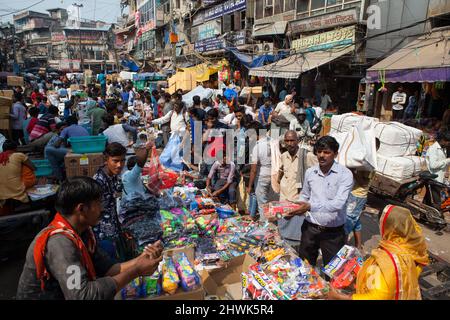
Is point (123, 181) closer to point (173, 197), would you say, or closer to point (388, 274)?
point (173, 197)

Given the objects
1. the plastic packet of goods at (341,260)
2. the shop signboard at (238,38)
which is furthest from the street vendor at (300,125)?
the shop signboard at (238,38)

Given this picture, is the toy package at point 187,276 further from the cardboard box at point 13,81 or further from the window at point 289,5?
the cardboard box at point 13,81

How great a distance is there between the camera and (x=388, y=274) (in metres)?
1.74

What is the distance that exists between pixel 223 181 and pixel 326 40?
10.2m

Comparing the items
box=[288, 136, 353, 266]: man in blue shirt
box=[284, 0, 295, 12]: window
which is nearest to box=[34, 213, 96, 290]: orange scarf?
box=[288, 136, 353, 266]: man in blue shirt

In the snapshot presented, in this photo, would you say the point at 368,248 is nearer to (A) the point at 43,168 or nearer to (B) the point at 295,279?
(B) the point at 295,279

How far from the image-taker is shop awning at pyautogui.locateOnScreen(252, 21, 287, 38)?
14.8m

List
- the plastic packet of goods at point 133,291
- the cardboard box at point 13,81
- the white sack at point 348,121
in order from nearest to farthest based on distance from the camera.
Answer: the plastic packet of goods at point 133,291, the white sack at point 348,121, the cardboard box at point 13,81

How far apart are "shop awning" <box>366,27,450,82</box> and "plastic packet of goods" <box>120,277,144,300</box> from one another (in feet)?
28.9

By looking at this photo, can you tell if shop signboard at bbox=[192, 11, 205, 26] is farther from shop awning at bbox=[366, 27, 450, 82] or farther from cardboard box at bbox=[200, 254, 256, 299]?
cardboard box at bbox=[200, 254, 256, 299]

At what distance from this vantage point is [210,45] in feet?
66.9

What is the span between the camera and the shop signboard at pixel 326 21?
11414 mm

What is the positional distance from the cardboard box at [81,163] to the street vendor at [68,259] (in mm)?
3196

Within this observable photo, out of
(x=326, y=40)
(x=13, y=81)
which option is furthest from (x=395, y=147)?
(x=13, y=81)
